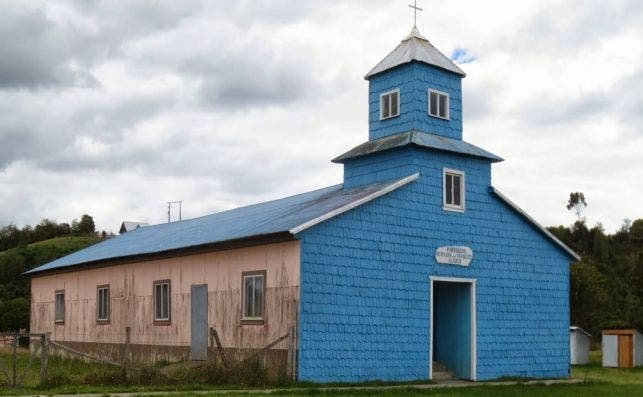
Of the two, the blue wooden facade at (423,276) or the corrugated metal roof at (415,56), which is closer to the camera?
the blue wooden facade at (423,276)

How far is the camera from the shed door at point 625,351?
41.6 meters

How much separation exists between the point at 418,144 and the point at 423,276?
399 cm

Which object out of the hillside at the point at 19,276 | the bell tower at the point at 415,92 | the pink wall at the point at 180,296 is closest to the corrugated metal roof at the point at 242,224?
the pink wall at the point at 180,296

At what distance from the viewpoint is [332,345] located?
2606 cm

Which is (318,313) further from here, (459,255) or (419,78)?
(419,78)

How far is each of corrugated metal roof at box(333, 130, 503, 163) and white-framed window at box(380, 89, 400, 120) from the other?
2.80 ft

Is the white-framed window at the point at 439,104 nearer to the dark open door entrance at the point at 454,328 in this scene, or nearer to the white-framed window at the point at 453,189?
the white-framed window at the point at 453,189

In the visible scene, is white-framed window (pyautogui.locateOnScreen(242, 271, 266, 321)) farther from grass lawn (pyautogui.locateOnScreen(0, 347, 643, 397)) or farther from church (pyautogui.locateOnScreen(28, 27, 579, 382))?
grass lawn (pyautogui.locateOnScreen(0, 347, 643, 397))

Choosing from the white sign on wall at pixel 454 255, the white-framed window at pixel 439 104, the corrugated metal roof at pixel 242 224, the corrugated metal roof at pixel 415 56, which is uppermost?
the corrugated metal roof at pixel 415 56

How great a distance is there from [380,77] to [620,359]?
18.7m

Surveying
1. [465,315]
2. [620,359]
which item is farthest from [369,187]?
[620,359]

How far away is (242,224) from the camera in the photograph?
1278 inches

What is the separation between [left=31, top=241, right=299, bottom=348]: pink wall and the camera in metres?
26.5

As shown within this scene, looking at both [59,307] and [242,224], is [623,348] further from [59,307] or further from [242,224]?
[59,307]
